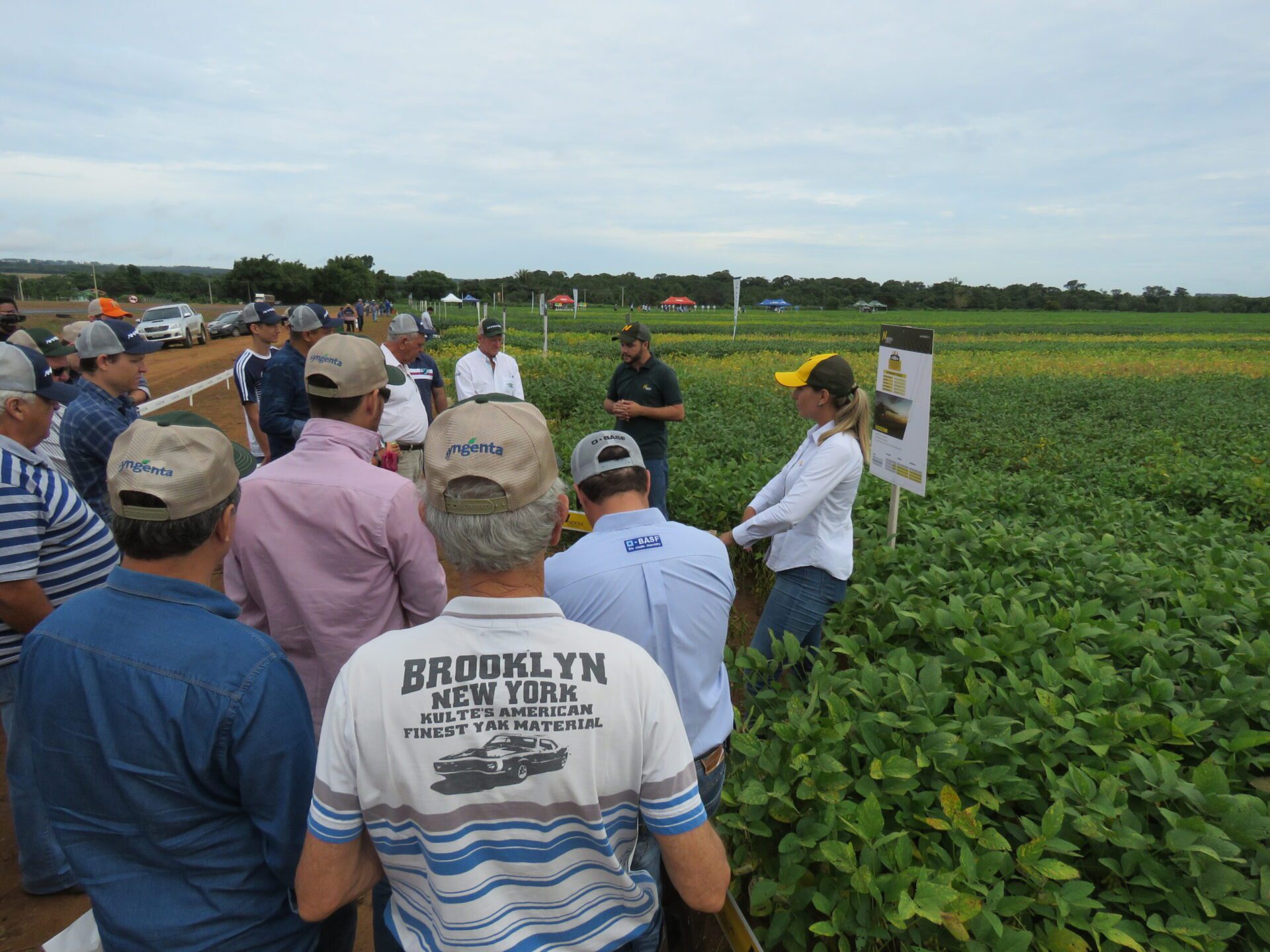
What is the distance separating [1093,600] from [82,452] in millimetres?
4941

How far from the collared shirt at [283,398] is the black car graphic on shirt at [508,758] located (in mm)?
4507

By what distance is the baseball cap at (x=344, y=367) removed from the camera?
2.47 metres

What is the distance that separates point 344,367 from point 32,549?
125 cm

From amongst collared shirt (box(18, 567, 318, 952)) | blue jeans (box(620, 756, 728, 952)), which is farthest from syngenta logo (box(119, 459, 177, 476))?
blue jeans (box(620, 756, 728, 952))

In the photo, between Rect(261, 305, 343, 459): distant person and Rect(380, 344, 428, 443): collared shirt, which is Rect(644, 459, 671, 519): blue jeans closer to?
Rect(380, 344, 428, 443): collared shirt

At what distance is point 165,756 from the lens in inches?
55.2

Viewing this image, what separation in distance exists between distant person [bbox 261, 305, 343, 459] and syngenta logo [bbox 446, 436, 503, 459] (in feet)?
13.9

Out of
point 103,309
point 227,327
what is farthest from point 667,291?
point 103,309

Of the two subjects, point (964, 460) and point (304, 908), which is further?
point (964, 460)

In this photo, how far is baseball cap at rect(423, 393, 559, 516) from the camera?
1.34 metres

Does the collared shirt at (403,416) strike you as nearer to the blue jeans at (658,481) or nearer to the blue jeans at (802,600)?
the blue jeans at (658,481)

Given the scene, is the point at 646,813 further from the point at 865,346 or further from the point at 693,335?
the point at 693,335

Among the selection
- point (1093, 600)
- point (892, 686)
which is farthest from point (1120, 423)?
point (892, 686)

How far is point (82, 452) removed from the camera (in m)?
3.62
